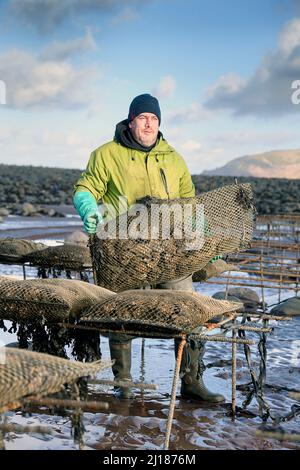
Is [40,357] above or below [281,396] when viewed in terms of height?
above

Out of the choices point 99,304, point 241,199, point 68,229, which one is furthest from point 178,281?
point 68,229

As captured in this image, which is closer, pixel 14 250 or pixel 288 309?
pixel 14 250

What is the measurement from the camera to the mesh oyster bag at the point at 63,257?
25.9ft

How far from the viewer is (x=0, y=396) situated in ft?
10.7

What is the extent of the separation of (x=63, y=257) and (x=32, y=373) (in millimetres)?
4619

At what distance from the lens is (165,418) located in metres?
5.34

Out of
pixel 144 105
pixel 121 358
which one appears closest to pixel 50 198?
pixel 144 105

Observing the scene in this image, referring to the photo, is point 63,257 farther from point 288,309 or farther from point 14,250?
point 288,309

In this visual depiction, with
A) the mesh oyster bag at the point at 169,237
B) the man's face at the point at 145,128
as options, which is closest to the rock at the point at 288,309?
the mesh oyster bag at the point at 169,237

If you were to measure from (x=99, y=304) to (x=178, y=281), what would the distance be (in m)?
1.21

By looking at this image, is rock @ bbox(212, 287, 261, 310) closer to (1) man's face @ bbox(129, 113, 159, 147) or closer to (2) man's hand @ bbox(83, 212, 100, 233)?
(1) man's face @ bbox(129, 113, 159, 147)

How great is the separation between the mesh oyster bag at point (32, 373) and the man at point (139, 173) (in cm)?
227

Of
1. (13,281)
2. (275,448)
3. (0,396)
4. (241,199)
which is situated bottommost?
(275,448)

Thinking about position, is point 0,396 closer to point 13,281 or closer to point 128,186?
point 13,281
